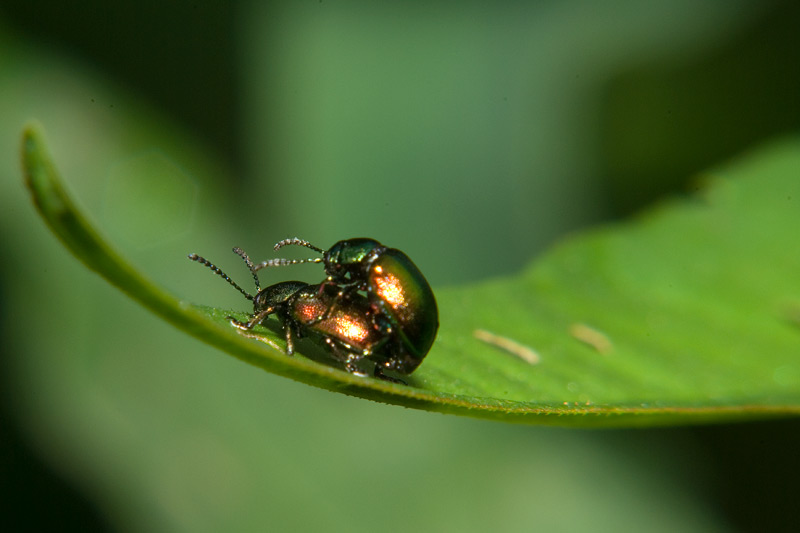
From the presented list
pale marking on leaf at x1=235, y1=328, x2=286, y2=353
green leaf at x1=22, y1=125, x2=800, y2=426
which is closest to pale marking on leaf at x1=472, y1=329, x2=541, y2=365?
green leaf at x1=22, y1=125, x2=800, y2=426

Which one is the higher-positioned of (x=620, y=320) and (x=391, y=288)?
(x=620, y=320)

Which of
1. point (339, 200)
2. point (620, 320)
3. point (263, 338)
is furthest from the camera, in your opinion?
point (339, 200)

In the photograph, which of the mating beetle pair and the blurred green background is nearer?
the mating beetle pair

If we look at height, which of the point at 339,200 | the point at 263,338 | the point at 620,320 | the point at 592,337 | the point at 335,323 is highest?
the point at 339,200

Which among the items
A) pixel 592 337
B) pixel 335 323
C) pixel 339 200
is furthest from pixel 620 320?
pixel 339 200

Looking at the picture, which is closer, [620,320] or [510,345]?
[510,345]

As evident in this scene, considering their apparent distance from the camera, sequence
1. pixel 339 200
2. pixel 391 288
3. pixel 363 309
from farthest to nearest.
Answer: pixel 339 200 → pixel 363 309 → pixel 391 288

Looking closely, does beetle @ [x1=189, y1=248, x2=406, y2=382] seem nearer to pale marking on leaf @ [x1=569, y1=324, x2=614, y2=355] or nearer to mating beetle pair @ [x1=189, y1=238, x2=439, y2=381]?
mating beetle pair @ [x1=189, y1=238, x2=439, y2=381]

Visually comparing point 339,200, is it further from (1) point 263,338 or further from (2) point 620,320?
(1) point 263,338
